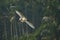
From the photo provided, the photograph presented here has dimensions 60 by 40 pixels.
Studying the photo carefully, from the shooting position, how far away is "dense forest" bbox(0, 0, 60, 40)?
468 cm

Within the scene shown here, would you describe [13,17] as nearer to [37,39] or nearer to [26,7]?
[26,7]

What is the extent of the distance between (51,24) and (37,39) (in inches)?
15.3

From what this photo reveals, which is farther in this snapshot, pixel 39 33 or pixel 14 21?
pixel 14 21

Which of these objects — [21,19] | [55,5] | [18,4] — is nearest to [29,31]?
[21,19]

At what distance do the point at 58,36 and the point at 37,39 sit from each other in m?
0.40

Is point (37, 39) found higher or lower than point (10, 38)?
higher

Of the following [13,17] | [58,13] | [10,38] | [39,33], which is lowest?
[10,38]

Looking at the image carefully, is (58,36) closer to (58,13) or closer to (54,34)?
(54,34)

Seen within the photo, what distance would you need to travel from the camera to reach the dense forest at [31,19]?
4684 mm

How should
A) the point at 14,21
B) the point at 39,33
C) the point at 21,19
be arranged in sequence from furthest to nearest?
the point at 14,21
the point at 21,19
the point at 39,33

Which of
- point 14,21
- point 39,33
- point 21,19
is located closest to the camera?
point 39,33

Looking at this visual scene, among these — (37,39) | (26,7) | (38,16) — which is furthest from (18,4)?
(37,39)

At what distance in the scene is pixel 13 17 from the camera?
18.5 feet

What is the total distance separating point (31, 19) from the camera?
5523 millimetres
